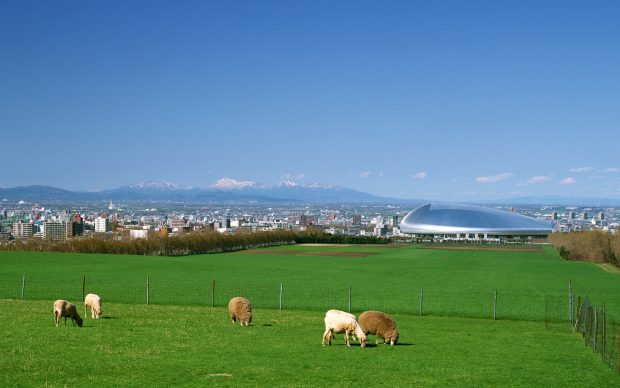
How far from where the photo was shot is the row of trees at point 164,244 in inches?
4264

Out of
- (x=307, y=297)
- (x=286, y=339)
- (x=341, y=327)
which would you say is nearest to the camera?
(x=341, y=327)

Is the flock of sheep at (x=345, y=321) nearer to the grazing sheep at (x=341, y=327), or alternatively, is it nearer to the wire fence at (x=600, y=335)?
the grazing sheep at (x=341, y=327)

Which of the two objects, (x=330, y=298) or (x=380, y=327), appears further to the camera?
(x=330, y=298)

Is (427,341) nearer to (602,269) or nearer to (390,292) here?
(390,292)

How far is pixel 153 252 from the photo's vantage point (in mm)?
116562

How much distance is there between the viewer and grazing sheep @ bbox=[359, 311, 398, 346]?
25.9m

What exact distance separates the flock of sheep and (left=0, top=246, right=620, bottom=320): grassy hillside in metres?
11.9

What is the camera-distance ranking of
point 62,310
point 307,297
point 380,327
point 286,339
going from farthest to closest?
point 307,297 → point 62,310 → point 380,327 → point 286,339

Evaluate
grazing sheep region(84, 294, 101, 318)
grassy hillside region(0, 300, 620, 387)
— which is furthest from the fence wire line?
grassy hillside region(0, 300, 620, 387)

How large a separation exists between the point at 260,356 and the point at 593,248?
317ft

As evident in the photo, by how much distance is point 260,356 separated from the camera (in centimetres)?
2191

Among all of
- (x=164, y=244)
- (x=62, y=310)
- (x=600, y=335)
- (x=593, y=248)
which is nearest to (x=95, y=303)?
(x=62, y=310)

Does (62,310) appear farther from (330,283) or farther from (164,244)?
(164,244)

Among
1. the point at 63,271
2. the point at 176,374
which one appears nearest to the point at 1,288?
the point at 63,271
